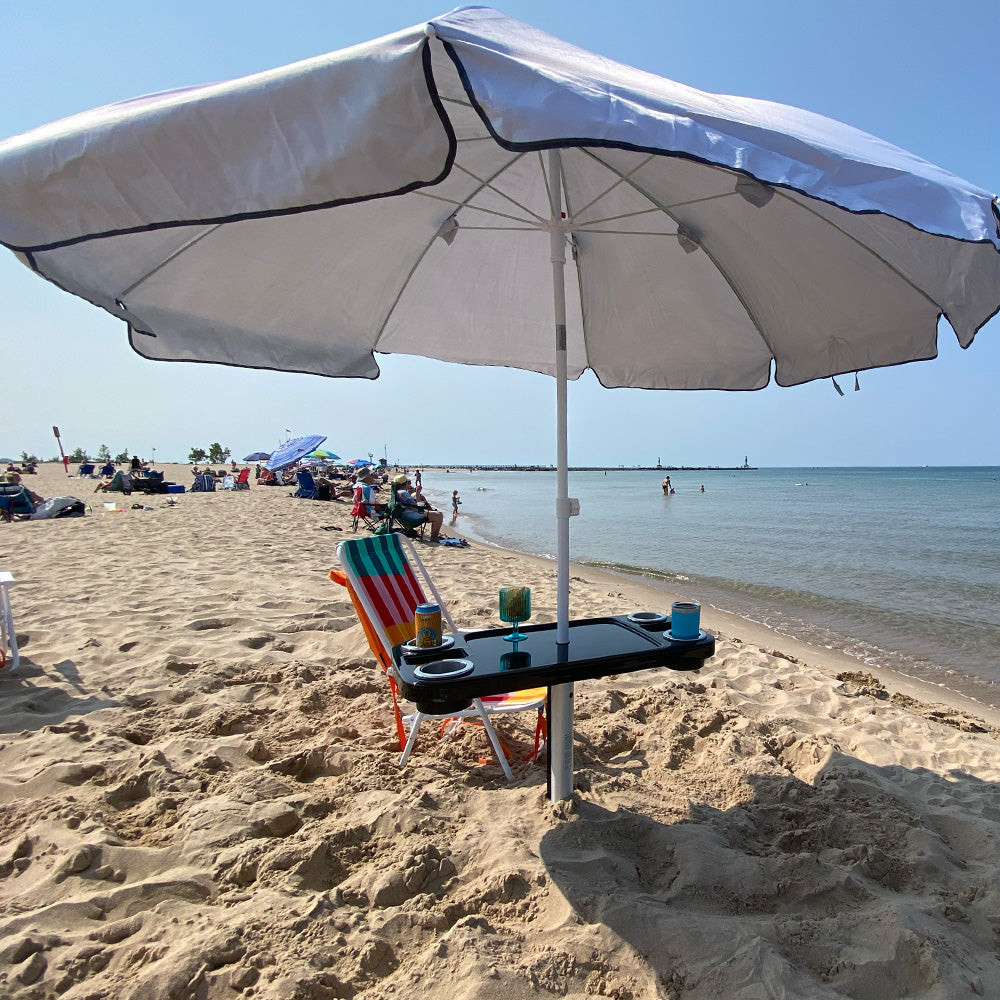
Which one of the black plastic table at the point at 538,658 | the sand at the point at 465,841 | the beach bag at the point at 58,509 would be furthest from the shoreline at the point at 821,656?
the beach bag at the point at 58,509

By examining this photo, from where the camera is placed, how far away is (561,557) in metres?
2.21

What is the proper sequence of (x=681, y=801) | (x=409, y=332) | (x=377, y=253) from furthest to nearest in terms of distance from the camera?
(x=409, y=332)
(x=377, y=253)
(x=681, y=801)

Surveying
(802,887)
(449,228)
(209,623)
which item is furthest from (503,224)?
(209,623)

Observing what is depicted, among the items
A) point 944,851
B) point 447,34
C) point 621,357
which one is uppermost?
point 447,34

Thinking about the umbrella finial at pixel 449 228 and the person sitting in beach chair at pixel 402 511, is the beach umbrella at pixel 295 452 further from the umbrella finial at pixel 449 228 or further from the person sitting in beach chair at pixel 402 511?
the umbrella finial at pixel 449 228

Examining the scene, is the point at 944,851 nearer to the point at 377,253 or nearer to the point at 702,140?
the point at 702,140

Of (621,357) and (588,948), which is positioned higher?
(621,357)

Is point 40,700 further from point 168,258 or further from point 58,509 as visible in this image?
point 58,509

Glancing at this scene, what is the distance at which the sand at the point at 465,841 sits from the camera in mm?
1555

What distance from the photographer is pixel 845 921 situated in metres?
1.73

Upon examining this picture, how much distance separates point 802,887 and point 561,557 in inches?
49.7

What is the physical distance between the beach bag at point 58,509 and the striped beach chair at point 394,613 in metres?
12.2

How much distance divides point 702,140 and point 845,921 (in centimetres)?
206

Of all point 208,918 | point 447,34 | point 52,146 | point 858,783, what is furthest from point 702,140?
point 858,783
